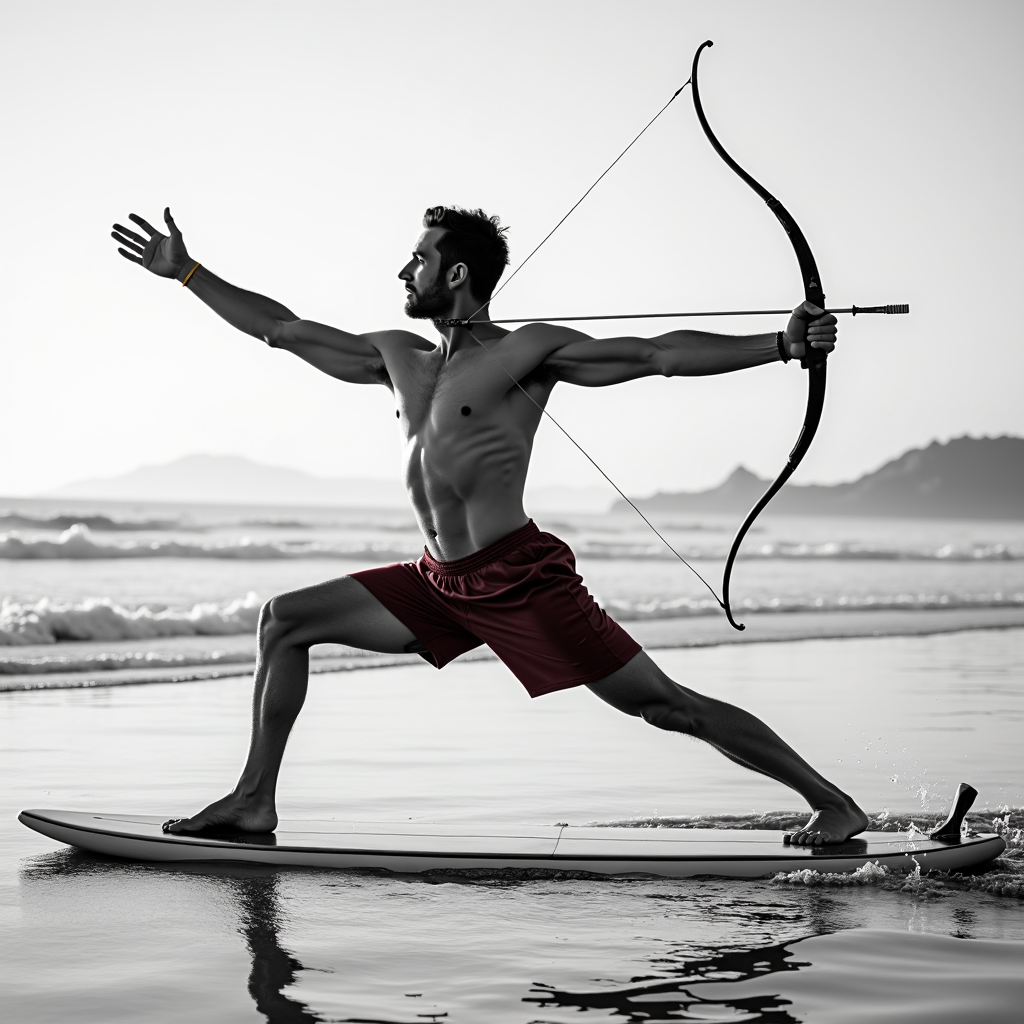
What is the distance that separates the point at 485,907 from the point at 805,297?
1.84 m

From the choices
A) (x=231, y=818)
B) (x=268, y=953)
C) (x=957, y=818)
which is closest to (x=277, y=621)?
(x=231, y=818)

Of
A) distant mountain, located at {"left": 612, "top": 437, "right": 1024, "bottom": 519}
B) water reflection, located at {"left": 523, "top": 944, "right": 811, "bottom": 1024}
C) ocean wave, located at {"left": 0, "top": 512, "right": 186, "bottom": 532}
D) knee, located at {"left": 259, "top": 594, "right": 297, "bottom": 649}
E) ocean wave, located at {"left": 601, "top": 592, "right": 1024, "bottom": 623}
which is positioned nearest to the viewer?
water reflection, located at {"left": 523, "top": 944, "right": 811, "bottom": 1024}

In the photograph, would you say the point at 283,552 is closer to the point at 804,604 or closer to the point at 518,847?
the point at 804,604

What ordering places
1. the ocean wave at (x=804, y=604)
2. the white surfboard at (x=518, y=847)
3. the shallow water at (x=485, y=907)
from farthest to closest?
the ocean wave at (x=804, y=604) < the white surfboard at (x=518, y=847) < the shallow water at (x=485, y=907)

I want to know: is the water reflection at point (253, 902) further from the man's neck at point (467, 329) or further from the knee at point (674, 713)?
the man's neck at point (467, 329)

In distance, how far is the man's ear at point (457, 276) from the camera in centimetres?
436

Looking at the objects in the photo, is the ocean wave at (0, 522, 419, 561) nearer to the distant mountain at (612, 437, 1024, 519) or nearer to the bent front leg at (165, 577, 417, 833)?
the bent front leg at (165, 577, 417, 833)

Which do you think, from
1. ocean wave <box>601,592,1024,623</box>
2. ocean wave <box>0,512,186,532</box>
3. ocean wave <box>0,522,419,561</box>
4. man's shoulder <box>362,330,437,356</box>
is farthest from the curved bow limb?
ocean wave <box>0,512,186,532</box>

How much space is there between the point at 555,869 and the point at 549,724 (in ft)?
10.9

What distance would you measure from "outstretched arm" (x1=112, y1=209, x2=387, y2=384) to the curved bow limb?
1272 millimetres

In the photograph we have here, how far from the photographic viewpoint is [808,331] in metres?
3.74

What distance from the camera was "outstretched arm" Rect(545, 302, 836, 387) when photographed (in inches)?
148

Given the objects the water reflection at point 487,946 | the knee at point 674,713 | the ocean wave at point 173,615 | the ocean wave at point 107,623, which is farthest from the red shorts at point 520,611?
the ocean wave at point 107,623

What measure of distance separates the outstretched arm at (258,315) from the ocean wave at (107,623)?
7856 mm
